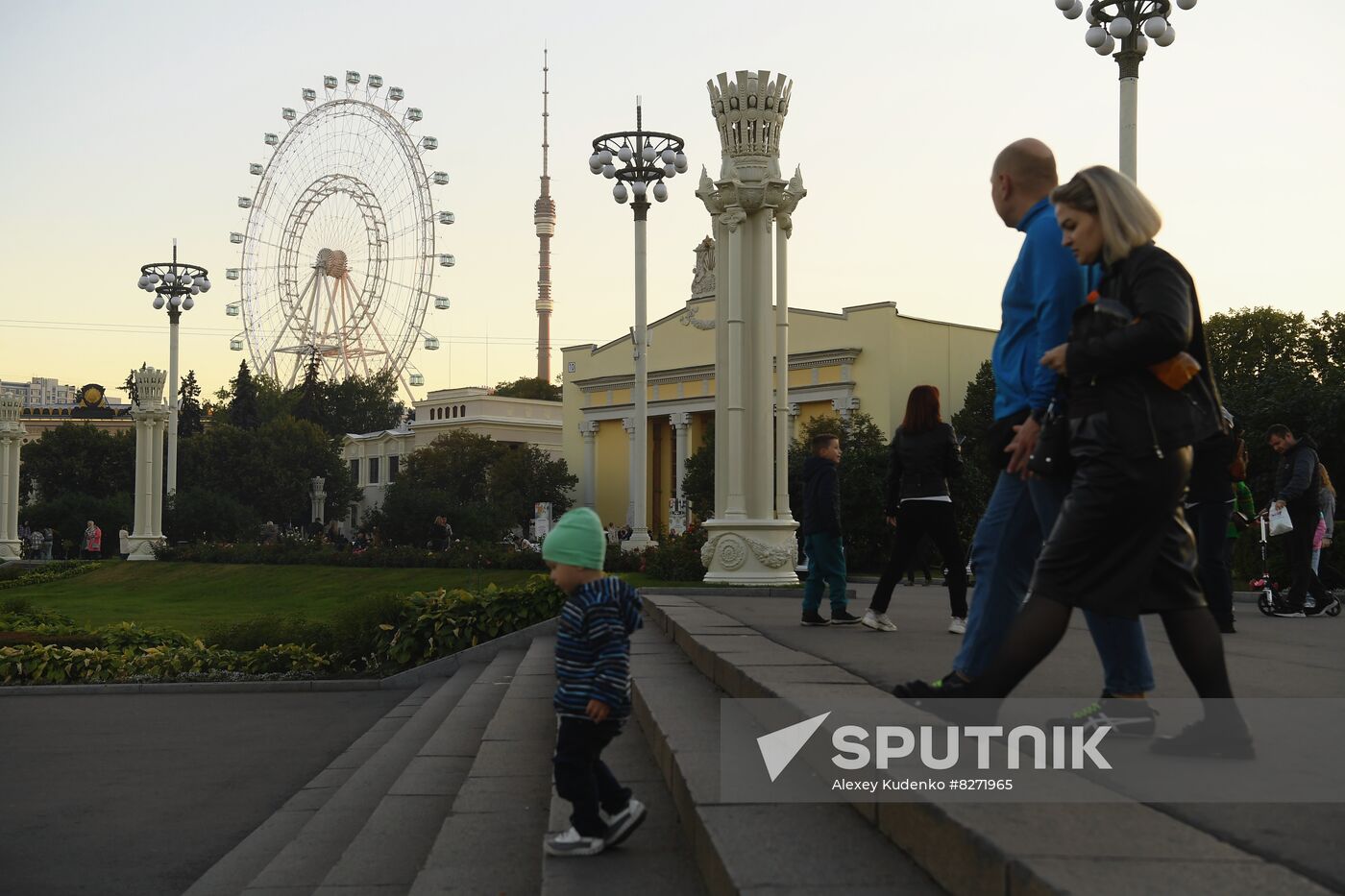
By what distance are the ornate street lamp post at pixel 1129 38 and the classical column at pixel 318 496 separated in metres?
64.5

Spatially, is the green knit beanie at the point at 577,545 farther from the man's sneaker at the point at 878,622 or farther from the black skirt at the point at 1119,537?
the man's sneaker at the point at 878,622

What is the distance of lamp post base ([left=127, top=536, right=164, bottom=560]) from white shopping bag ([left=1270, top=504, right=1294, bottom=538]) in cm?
4349

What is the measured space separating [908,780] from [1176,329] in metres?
1.46

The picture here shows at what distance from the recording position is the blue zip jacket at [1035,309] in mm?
4277

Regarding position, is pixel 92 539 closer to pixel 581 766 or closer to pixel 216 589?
pixel 216 589

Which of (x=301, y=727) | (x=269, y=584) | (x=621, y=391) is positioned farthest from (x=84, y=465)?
(x=301, y=727)

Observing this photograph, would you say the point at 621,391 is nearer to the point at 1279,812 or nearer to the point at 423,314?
the point at 423,314

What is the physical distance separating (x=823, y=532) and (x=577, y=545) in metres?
5.63

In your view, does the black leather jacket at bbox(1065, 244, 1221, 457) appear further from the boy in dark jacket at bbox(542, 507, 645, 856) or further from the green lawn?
the green lawn

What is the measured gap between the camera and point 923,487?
8.73m

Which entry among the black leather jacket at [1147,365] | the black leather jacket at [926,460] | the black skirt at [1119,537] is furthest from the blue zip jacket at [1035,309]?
the black leather jacket at [926,460]

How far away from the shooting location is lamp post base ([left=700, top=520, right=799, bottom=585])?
19016mm

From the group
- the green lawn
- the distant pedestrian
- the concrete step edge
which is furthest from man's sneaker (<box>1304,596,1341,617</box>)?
the distant pedestrian

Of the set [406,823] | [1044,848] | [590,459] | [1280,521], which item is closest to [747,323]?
[1280,521]
